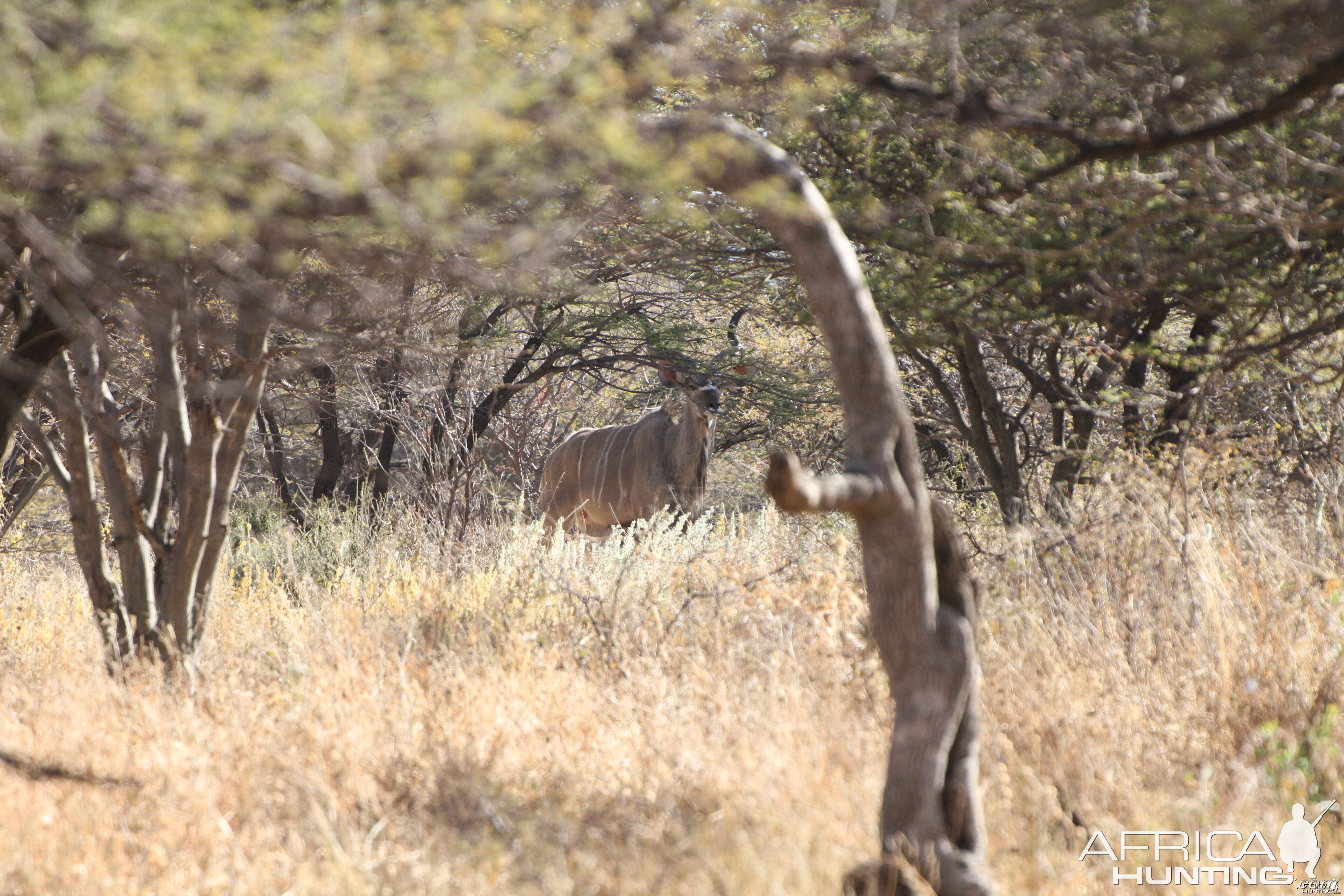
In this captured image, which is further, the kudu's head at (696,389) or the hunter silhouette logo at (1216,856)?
the kudu's head at (696,389)

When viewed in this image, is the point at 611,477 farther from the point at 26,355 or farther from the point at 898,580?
the point at 898,580

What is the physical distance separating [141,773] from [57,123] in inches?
123

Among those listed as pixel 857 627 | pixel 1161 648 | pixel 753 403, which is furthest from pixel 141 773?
pixel 753 403

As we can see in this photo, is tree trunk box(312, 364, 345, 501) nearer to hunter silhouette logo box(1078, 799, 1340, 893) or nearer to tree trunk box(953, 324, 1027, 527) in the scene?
tree trunk box(953, 324, 1027, 527)

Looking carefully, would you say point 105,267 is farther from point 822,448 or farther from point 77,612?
point 822,448

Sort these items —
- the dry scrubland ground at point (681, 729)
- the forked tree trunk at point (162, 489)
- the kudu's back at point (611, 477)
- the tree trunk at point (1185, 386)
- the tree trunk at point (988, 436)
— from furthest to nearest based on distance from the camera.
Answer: the kudu's back at point (611, 477) < the tree trunk at point (988, 436) < the tree trunk at point (1185, 386) < the forked tree trunk at point (162, 489) < the dry scrubland ground at point (681, 729)

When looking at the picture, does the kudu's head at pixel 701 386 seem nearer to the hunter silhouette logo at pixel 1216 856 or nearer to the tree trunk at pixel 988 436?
the tree trunk at pixel 988 436

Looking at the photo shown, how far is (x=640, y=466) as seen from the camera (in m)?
11.3

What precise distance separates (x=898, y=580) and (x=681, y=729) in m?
1.77

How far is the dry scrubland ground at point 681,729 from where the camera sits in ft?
11.1

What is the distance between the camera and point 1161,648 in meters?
4.46

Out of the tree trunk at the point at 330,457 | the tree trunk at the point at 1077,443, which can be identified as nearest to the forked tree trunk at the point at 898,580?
the tree trunk at the point at 1077,443

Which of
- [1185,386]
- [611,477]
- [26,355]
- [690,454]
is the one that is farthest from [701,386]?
[26,355]

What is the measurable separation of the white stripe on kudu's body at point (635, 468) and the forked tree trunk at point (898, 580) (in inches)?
263
